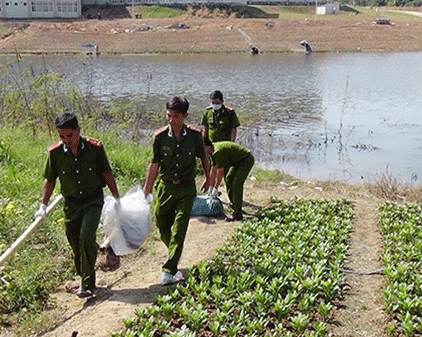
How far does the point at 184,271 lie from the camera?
23.5 ft

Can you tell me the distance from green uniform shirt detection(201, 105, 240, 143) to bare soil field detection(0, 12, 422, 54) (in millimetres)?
40268

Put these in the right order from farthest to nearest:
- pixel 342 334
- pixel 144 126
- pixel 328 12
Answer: pixel 328 12
pixel 144 126
pixel 342 334

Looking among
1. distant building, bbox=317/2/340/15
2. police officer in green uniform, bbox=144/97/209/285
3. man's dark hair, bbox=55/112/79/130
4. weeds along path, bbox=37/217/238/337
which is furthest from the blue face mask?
distant building, bbox=317/2/340/15

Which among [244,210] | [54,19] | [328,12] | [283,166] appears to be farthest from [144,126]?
[328,12]

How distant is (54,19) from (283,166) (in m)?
55.3

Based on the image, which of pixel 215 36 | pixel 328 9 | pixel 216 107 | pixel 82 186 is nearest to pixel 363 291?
pixel 82 186

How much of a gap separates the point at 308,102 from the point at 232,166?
15292mm

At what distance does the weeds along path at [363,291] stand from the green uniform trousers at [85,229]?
2.66 metres

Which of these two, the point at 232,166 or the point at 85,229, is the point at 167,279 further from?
the point at 232,166

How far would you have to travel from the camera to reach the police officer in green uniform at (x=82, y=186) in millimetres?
6277

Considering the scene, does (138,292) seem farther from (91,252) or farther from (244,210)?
(244,210)

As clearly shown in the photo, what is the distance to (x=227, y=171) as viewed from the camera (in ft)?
31.0

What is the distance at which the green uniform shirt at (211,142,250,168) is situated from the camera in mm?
8852

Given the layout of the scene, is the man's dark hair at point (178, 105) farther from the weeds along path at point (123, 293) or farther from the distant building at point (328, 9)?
the distant building at point (328, 9)
